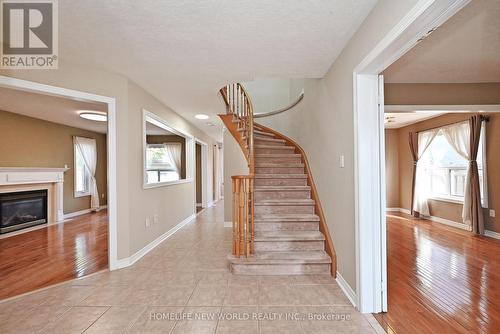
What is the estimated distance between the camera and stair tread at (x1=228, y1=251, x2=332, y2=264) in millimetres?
2816


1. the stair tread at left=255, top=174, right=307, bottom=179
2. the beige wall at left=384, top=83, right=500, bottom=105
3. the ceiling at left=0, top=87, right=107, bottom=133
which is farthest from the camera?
the stair tread at left=255, top=174, right=307, bottom=179

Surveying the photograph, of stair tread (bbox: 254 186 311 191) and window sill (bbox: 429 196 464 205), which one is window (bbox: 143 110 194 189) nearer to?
stair tread (bbox: 254 186 311 191)

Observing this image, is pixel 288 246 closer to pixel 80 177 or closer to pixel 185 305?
pixel 185 305

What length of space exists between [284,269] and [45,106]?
496 centimetres

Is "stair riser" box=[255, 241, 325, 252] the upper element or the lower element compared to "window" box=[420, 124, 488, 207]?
lower

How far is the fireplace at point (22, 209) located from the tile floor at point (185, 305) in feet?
11.3

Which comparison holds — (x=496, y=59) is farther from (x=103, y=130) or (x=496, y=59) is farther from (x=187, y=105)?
(x=103, y=130)

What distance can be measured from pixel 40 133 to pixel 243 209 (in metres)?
5.35

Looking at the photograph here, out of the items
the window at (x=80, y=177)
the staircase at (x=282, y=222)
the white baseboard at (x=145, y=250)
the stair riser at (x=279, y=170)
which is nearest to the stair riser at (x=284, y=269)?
the staircase at (x=282, y=222)

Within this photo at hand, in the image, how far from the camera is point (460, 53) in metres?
2.51

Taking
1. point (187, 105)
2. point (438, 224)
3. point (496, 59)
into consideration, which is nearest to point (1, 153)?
point (187, 105)

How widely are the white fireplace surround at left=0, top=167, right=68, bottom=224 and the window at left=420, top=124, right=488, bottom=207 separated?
868 cm

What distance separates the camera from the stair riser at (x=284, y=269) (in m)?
2.80

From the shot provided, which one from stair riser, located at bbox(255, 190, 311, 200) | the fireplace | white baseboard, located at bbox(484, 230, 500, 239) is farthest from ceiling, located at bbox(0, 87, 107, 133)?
white baseboard, located at bbox(484, 230, 500, 239)
